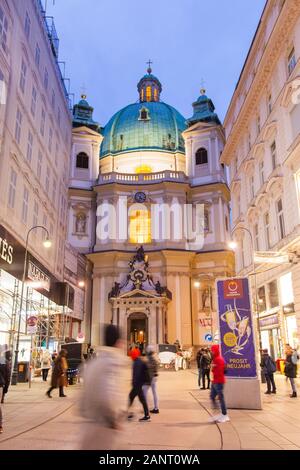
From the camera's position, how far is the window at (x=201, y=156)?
53322 millimetres

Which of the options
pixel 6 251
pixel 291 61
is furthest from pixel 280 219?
pixel 6 251

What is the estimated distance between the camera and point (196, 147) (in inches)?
2130

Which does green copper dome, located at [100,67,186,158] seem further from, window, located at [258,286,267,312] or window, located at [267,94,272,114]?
window, located at [258,286,267,312]

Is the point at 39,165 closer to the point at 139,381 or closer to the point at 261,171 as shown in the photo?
the point at 261,171

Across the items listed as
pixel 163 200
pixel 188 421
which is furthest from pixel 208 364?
pixel 163 200

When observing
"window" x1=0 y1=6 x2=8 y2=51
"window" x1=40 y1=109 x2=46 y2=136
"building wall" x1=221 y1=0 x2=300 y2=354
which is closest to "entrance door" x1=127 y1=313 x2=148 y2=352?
"building wall" x1=221 y1=0 x2=300 y2=354

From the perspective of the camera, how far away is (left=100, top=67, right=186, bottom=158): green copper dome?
190 ft

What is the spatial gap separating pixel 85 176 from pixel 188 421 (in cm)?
4534

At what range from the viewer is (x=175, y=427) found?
9.68 metres

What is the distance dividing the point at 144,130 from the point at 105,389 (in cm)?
5607

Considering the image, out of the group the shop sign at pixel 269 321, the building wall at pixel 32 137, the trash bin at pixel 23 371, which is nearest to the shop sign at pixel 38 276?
the building wall at pixel 32 137
